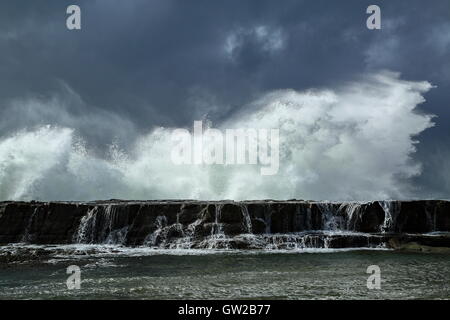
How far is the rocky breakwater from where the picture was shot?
41.5 meters

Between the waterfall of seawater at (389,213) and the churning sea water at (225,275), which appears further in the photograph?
the waterfall of seawater at (389,213)

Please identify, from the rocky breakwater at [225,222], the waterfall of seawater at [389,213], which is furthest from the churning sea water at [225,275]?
the waterfall of seawater at [389,213]

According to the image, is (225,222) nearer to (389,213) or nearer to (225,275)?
(389,213)

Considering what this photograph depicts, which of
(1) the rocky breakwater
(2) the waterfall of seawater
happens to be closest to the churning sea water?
(1) the rocky breakwater

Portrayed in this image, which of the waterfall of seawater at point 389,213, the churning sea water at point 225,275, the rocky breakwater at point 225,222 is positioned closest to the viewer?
the churning sea water at point 225,275

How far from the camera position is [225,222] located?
139 ft

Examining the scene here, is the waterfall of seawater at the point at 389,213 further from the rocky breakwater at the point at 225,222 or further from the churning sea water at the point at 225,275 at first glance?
the churning sea water at the point at 225,275

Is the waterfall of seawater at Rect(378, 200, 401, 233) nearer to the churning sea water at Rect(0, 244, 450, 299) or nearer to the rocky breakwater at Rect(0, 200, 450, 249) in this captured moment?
the rocky breakwater at Rect(0, 200, 450, 249)

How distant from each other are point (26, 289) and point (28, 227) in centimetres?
2943

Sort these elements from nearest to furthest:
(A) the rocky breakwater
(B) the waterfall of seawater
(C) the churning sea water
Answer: (C) the churning sea water
(A) the rocky breakwater
(B) the waterfall of seawater

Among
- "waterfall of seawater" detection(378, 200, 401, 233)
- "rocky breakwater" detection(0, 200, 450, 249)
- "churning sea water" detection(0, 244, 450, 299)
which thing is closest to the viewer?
"churning sea water" detection(0, 244, 450, 299)

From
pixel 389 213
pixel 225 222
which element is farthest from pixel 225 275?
pixel 389 213

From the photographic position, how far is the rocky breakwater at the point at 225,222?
41.5 metres
